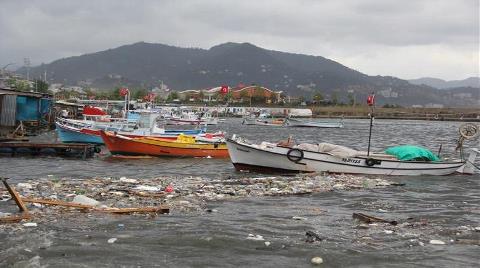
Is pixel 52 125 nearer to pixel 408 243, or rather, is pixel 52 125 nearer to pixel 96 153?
pixel 96 153

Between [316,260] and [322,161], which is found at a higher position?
[322,161]

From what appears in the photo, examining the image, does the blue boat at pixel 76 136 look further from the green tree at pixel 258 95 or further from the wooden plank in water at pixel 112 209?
the green tree at pixel 258 95

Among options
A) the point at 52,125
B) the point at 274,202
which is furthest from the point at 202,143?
the point at 52,125

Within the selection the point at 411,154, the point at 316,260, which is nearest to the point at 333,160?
the point at 411,154

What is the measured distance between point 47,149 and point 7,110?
1361 centimetres

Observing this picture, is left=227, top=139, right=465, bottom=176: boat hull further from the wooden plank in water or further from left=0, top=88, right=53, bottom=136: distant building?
left=0, top=88, right=53, bottom=136: distant building

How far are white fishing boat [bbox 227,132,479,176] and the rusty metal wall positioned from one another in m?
25.1

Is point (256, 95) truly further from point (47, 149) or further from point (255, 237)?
point (255, 237)

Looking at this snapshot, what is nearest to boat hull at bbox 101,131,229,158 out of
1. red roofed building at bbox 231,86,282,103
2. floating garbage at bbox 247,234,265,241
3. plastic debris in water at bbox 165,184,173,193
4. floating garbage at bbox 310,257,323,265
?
plastic debris in water at bbox 165,184,173,193

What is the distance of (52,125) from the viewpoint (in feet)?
185

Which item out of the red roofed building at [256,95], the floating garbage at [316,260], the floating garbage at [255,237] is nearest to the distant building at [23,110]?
the floating garbage at [255,237]

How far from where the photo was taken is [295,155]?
76.7ft

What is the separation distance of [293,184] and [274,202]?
11.4 feet

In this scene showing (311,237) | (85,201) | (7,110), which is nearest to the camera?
(311,237)
